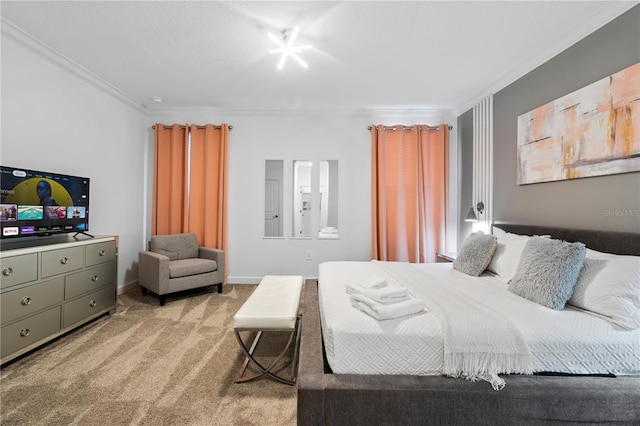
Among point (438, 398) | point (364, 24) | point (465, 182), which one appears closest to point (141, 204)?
point (364, 24)

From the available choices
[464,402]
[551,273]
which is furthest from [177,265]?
[551,273]

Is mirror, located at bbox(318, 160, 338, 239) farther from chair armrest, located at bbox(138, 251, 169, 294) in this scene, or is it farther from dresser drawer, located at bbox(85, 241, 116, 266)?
dresser drawer, located at bbox(85, 241, 116, 266)

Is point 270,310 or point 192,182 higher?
point 192,182

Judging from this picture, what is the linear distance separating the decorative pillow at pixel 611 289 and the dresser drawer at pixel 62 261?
3.98m

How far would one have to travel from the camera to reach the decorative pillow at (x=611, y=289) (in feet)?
4.92

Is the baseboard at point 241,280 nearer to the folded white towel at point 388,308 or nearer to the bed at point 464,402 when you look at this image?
the folded white towel at point 388,308

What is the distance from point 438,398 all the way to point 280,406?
96cm

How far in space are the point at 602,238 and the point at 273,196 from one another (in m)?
3.74

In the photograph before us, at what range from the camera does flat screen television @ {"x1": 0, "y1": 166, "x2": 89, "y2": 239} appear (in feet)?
7.30

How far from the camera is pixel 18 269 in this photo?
6.93 feet

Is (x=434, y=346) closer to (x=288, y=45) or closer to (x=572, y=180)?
(x=572, y=180)

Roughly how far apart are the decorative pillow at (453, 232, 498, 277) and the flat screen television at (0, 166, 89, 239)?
3.91 m

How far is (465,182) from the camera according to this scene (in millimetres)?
4031

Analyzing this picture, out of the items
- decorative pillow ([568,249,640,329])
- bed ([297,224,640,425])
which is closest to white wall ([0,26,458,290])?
decorative pillow ([568,249,640,329])
